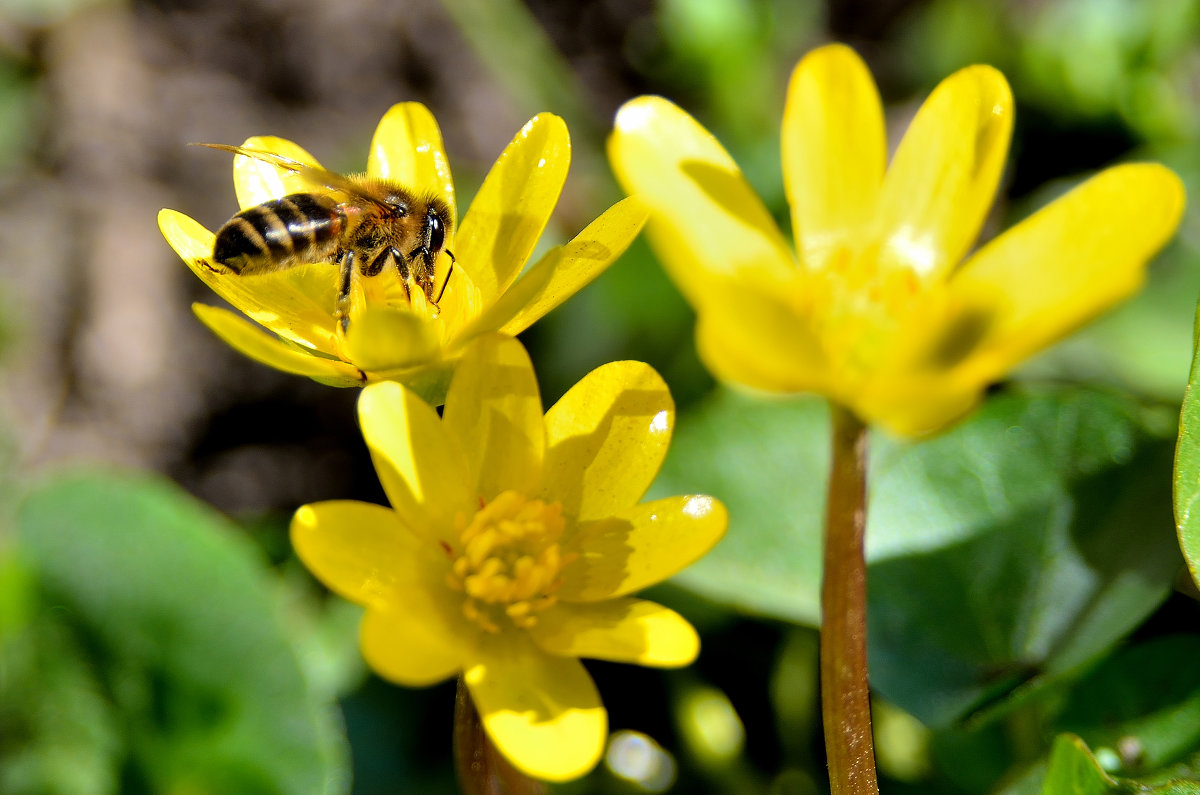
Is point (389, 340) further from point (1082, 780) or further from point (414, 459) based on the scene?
point (1082, 780)

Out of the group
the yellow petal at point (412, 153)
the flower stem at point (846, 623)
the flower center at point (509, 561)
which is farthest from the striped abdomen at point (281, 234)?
the flower stem at point (846, 623)

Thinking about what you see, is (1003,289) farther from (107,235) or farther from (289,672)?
(107,235)

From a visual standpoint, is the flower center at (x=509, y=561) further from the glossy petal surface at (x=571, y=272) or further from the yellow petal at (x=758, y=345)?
the yellow petal at (x=758, y=345)

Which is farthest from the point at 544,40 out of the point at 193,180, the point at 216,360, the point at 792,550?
the point at 792,550

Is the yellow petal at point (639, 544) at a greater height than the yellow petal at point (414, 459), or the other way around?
the yellow petal at point (414, 459)

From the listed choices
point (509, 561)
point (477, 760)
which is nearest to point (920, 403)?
point (509, 561)

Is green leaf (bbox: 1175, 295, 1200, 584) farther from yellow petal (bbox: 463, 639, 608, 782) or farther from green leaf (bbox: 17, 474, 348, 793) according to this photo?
green leaf (bbox: 17, 474, 348, 793)

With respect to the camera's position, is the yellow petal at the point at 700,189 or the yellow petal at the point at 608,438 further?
the yellow petal at the point at 608,438

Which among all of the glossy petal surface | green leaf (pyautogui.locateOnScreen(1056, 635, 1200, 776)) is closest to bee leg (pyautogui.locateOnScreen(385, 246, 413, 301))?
the glossy petal surface
